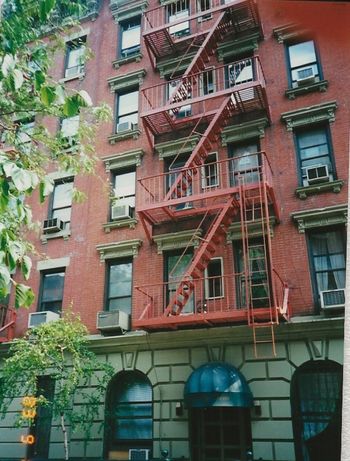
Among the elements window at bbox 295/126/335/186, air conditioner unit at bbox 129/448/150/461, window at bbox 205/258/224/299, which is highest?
window at bbox 295/126/335/186

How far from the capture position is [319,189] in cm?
1297

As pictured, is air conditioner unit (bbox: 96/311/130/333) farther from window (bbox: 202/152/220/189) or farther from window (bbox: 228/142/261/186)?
window (bbox: 228/142/261/186)

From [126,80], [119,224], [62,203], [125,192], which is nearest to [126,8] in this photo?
[126,80]

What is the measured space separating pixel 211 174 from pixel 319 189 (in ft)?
12.3

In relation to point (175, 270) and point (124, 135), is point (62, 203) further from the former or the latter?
point (175, 270)

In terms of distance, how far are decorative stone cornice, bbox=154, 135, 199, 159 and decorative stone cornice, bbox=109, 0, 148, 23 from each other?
6952 millimetres

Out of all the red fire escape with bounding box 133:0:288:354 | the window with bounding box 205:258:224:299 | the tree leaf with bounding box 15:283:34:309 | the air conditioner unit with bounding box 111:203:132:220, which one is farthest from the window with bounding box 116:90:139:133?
the tree leaf with bounding box 15:283:34:309

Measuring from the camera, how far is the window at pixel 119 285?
48.2 ft

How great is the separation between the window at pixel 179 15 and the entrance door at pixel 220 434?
14242mm

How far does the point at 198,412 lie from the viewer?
1238cm

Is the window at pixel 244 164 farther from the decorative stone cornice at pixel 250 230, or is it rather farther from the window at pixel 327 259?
the window at pixel 327 259

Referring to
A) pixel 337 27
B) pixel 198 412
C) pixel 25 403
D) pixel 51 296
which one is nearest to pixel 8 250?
pixel 337 27

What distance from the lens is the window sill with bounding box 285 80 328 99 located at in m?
14.1

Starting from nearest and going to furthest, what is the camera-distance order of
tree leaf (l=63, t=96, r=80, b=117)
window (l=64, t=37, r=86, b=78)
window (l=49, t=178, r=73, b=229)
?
tree leaf (l=63, t=96, r=80, b=117), window (l=49, t=178, r=73, b=229), window (l=64, t=37, r=86, b=78)
